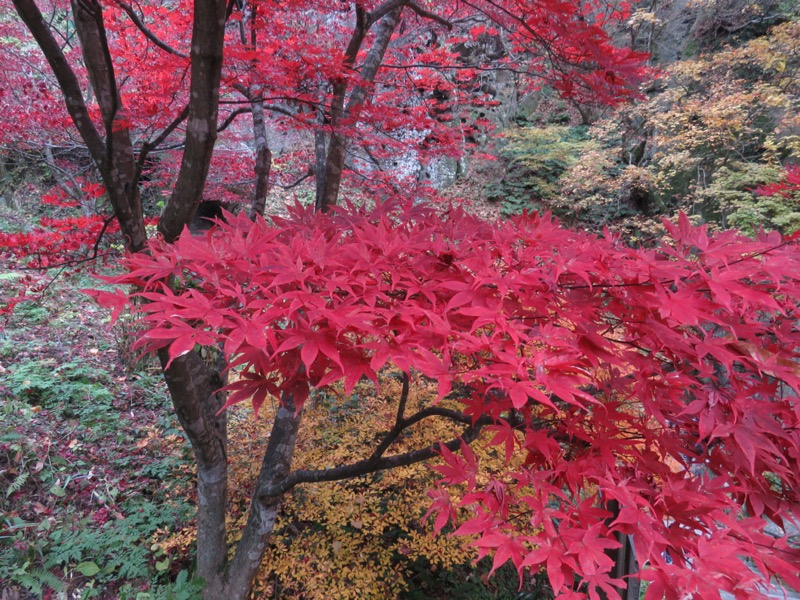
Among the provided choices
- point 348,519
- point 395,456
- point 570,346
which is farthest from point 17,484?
point 570,346

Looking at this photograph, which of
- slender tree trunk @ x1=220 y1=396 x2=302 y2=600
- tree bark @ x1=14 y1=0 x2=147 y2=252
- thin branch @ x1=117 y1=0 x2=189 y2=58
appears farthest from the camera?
slender tree trunk @ x1=220 y1=396 x2=302 y2=600

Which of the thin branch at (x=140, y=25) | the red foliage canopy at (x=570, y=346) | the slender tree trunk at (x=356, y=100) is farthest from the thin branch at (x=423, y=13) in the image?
the red foliage canopy at (x=570, y=346)

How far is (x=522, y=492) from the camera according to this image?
2.80 meters

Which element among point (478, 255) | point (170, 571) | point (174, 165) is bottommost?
point (170, 571)

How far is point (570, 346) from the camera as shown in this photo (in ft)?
3.27

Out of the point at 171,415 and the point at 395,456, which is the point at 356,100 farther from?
the point at 171,415

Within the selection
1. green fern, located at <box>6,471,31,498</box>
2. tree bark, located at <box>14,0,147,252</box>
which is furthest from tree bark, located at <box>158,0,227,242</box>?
green fern, located at <box>6,471,31,498</box>

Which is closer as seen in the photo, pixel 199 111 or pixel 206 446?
pixel 199 111

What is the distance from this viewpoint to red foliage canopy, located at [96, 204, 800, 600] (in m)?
0.93

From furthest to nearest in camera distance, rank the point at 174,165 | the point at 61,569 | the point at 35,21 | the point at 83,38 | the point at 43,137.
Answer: the point at 174,165 → the point at 43,137 → the point at 61,569 → the point at 83,38 → the point at 35,21

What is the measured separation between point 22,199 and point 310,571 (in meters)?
9.49

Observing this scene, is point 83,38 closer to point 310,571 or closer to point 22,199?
point 310,571

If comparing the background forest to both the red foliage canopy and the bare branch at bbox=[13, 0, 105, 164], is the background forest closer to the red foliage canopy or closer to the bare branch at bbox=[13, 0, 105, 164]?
the red foliage canopy

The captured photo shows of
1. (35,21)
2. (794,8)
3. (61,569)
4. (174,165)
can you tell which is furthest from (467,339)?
(794,8)
